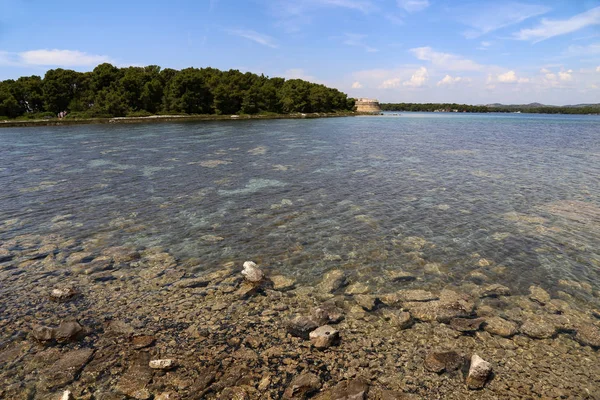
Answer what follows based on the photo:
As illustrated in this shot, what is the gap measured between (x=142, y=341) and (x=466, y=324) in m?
9.82

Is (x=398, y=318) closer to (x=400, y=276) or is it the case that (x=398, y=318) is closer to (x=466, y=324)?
(x=466, y=324)

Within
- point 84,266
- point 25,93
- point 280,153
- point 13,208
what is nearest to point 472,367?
point 84,266

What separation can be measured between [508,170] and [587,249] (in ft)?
70.5

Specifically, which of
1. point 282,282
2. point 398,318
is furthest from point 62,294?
point 398,318

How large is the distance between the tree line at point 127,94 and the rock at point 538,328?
5310 inches

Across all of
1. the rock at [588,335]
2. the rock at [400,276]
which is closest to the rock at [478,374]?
the rock at [588,335]

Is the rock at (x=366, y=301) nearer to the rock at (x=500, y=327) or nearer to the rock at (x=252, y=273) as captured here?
the rock at (x=500, y=327)

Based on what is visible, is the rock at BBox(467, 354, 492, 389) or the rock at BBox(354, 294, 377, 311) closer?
the rock at BBox(467, 354, 492, 389)

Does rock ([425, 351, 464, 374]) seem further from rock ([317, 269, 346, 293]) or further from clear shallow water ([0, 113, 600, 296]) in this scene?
rock ([317, 269, 346, 293])

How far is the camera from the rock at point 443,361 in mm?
8625

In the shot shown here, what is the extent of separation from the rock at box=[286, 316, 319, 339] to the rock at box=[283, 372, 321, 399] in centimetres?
159

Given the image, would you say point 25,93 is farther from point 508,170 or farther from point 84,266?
point 508,170

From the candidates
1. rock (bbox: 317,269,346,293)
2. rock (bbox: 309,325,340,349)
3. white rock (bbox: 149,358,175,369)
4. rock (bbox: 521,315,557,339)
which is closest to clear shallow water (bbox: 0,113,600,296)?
rock (bbox: 317,269,346,293)

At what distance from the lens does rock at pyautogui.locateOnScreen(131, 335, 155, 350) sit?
365 inches
